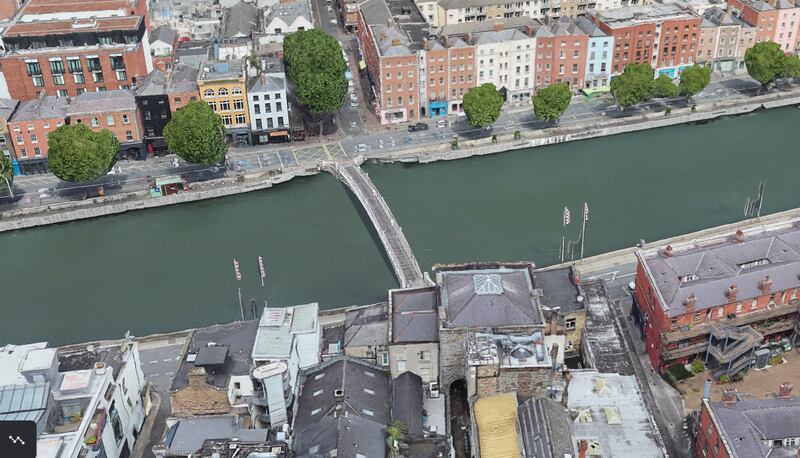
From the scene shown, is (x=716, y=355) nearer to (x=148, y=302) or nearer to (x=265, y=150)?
(x=148, y=302)

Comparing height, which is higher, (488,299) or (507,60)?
(488,299)

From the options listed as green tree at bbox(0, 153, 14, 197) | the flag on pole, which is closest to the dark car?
the flag on pole

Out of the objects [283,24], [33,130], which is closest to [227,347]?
[33,130]

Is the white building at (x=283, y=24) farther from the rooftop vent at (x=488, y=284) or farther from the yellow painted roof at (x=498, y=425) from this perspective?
the yellow painted roof at (x=498, y=425)

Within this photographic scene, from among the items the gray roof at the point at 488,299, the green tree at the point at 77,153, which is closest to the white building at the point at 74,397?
the gray roof at the point at 488,299

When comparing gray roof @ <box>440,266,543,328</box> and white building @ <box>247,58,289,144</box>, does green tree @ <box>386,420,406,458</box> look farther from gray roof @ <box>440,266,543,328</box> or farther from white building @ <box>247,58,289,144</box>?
white building @ <box>247,58,289,144</box>

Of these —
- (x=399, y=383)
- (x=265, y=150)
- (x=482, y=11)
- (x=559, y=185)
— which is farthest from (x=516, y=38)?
(x=399, y=383)

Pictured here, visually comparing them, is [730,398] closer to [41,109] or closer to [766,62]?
[766,62]
